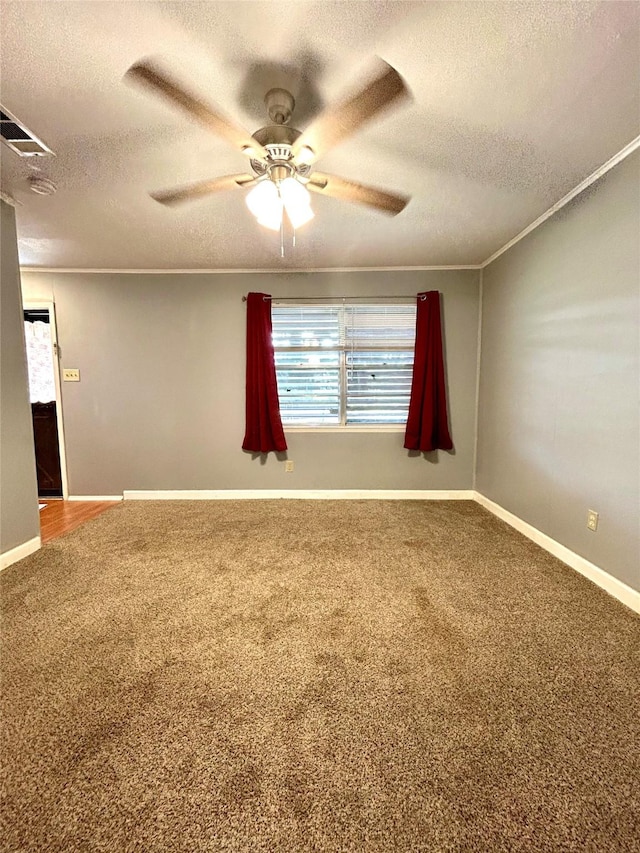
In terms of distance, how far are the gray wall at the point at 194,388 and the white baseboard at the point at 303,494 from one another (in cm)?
6

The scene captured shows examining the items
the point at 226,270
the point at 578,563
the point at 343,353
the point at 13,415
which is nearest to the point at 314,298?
the point at 343,353

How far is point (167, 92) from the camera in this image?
1038 mm

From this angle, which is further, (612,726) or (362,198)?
(362,198)

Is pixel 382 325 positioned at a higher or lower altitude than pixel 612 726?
higher

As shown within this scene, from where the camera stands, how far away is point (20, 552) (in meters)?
2.16

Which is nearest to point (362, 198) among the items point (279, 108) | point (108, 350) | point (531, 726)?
point (279, 108)

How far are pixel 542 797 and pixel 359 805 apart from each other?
1.61 feet

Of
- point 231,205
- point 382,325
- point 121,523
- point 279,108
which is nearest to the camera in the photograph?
point 279,108

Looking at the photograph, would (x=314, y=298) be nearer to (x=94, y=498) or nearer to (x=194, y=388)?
(x=194, y=388)

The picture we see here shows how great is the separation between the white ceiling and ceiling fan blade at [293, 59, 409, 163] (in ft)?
0.69

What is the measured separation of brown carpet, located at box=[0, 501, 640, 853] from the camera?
822 mm

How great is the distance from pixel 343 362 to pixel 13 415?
2.63 m

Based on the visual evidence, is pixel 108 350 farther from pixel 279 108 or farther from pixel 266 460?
pixel 279 108

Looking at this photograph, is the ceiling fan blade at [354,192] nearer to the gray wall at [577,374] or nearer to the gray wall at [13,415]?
the gray wall at [577,374]
